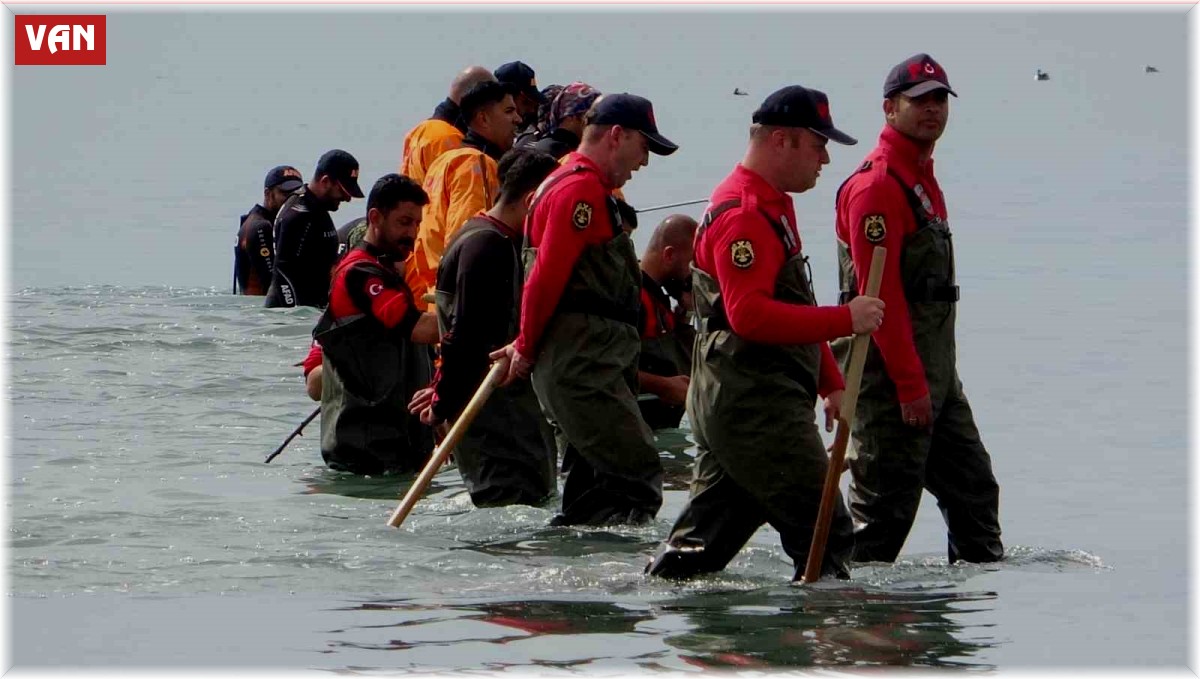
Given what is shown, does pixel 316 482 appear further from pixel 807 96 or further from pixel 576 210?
pixel 807 96

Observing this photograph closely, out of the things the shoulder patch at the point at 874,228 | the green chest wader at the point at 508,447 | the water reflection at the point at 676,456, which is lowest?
the water reflection at the point at 676,456

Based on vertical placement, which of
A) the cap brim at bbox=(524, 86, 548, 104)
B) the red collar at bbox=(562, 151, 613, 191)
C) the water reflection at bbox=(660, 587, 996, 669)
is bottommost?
the water reflection at bbox=(660, 587, 996, 669)

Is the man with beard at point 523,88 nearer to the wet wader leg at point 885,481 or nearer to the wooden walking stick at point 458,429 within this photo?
the wooden walking stick at point 458,429

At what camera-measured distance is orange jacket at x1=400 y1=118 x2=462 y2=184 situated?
1390cm

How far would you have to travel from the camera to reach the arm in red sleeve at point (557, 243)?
1002 cm

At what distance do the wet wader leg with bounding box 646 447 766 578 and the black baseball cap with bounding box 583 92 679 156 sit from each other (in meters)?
1.47

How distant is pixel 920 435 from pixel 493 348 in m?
2.03

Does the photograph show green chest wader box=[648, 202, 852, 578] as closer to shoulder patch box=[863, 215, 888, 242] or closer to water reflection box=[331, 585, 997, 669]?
water reflection box=[331, 585, 997, 669]

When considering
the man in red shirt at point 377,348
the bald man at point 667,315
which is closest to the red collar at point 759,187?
the man in red shirt at point 377,348

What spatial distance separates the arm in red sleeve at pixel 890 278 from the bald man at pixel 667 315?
3244 mm

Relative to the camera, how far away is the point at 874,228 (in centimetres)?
943

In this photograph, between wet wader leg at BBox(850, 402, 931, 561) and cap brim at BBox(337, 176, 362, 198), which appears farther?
cap brim at BBox(337, 176, 362, 198)

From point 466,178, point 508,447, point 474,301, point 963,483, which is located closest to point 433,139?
point 466,178

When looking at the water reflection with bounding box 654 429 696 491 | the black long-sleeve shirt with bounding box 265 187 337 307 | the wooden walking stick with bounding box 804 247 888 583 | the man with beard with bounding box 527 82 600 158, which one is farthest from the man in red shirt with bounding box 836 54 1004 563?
the black long-sleeve shirt with bounding box 265 187 337 307
